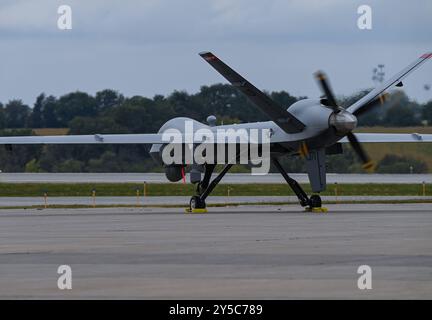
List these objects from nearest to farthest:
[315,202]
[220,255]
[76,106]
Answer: [220,255] < [315,202] < [76,106]

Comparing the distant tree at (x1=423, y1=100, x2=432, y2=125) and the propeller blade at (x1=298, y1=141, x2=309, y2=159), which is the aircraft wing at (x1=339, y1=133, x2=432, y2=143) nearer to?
the propeller blade at (x1=298, y1=141, x2=309, y2=159)

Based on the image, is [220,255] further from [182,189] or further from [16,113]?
[16,113]

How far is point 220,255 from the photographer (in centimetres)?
2289

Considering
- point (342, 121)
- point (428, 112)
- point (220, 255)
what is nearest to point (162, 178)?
point (428, 112)

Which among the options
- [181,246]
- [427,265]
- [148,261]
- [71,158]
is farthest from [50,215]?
[71,158]

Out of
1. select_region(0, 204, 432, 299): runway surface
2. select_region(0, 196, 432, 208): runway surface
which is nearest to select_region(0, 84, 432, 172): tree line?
select_region(0, 196, 432, 208): runway surface

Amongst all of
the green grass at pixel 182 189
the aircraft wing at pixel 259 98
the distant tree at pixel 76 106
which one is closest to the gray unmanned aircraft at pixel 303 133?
the aircraft wing at pixel 259 98

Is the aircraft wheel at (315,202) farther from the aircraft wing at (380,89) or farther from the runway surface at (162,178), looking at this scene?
the runway surface at (162,178)

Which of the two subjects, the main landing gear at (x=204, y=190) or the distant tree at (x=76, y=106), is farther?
the distant tree at (x=76, y=106)

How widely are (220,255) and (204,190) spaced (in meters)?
23.0

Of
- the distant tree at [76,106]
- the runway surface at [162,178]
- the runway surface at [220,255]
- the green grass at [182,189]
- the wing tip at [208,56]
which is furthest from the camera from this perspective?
the distant tree at [76,106]

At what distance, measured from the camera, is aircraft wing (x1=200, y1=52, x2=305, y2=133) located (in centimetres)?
3728

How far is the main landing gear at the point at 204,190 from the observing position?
44.7 meters
